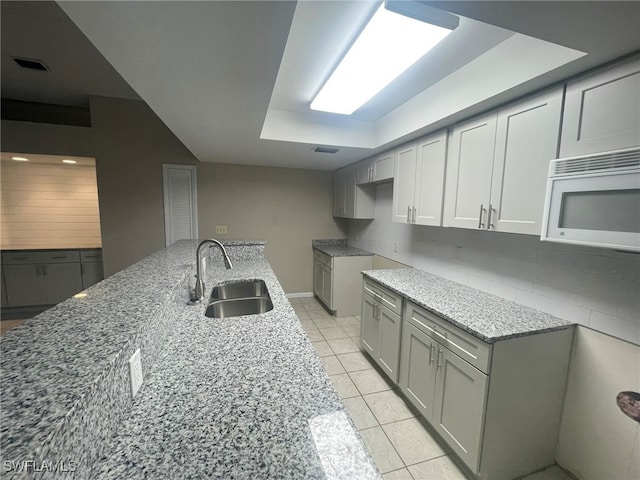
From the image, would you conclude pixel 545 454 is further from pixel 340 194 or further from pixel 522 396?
pixel 340 194

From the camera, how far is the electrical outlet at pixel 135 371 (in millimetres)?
718

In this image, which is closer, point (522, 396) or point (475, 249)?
point (522, 396)

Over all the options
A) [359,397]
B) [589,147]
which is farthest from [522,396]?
[589,147]

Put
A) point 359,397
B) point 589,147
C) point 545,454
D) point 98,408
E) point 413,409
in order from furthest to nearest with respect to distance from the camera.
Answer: point 359,397, point 413,409, point 545,454, point 589,147, point 98,408

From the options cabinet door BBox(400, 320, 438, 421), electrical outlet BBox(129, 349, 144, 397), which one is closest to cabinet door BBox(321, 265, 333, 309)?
cabinet door BBox(400, 320, 438, 421)

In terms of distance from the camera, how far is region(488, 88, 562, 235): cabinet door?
4.69ft

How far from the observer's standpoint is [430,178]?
7.45 ft

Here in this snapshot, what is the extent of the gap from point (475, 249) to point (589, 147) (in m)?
1.05

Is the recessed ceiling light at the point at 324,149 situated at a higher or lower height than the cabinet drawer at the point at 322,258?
higher

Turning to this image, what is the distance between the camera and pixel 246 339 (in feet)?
3.78

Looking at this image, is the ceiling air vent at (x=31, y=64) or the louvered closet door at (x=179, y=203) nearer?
the ceiling air vent at (x=31, y=64)

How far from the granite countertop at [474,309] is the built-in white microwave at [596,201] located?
0.53m

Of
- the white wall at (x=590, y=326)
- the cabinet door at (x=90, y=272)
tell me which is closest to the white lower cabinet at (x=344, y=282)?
the white wall at (x=590, y=326)

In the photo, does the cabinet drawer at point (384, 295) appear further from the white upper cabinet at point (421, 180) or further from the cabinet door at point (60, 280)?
the cabinet door at point (60, 280)
